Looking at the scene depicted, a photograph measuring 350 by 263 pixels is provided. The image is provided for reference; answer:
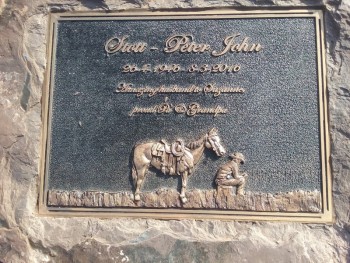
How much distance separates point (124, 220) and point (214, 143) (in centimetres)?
77

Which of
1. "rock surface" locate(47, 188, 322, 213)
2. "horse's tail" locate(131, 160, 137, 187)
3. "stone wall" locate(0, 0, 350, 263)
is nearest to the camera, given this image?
"stone wall" locate(0, 0, 350, 263)

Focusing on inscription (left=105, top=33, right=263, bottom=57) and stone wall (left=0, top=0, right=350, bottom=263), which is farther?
inscription (left=105, top=33, right=263, bottom=57)

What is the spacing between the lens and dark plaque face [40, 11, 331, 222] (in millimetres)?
2916

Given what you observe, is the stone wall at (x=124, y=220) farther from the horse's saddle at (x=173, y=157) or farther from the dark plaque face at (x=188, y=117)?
the horse's saddle at (x=173, y=157)

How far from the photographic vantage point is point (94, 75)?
3.16 metres

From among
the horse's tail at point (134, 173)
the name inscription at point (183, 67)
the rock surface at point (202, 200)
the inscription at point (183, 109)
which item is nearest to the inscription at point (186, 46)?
the name inscription at point (183, 67)

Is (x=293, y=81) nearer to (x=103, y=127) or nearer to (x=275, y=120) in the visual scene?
(x=275, y=120)

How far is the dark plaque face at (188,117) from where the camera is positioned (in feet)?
9.57

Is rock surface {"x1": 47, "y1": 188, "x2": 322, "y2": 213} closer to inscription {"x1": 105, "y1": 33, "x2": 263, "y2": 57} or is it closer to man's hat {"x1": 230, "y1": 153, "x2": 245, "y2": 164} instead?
man's hat {"x1": 230, "y1": 153, "x2": 245, "y2": 164}

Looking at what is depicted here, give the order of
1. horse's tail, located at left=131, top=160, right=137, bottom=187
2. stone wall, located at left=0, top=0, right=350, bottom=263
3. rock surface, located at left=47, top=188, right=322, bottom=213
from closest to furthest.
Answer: stone wall, located at left=0, top=0, right=350, bottom=263, rock surface, located at left=47, top=188, right=322, bottom=213, horse's tail, located at left=131, top=160, right=137, bottom=187

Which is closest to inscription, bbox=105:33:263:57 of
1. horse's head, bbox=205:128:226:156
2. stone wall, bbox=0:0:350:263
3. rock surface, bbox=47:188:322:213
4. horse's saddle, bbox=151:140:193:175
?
stone wall, bbox=0:0:350:263

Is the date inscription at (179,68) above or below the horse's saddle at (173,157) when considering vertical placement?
above

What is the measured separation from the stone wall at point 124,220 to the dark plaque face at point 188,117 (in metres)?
0.08

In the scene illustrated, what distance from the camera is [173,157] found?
2967 mm
